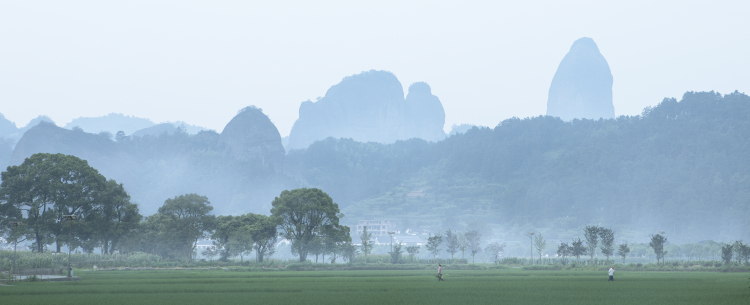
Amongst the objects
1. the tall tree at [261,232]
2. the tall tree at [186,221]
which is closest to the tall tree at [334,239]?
the tall tree at [261,232]

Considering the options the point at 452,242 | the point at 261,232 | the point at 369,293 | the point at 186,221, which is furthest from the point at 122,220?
the point at 369,293

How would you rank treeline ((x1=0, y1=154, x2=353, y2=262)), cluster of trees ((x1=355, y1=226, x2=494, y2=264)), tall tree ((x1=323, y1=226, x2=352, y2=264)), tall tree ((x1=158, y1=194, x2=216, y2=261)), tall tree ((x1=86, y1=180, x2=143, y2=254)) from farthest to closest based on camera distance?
cluster of trees ((x1=355, y1=226, x2=494, y2=264)), tall tree ((x1=323, y1=226, x2=352, y2=264)), tall tree ((x1=158, y1=194, x2=216, y2=261)), tall tree ((x1=86, y1=180, x2=143, y2=254)), treeline ((x1=0, y1=154, x2=353, y2=262))

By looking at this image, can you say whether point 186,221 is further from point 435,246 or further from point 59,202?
point 435,246

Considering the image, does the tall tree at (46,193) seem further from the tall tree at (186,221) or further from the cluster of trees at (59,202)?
the tall tree at (186,221)

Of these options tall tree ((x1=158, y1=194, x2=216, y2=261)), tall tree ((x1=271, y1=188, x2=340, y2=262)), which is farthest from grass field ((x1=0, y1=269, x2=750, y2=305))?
tall tree ((x1=271, y1=188, x2=340, y2=262))

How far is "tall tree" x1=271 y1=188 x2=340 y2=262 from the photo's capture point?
75875 millimetres

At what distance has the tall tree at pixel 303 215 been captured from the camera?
75.9 metres

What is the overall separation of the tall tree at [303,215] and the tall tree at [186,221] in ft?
26.9

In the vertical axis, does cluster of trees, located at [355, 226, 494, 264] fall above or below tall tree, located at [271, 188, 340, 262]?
below

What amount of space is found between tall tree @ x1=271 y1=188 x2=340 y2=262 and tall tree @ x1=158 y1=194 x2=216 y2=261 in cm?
819

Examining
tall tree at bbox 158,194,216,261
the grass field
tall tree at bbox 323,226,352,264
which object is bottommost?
the grass field

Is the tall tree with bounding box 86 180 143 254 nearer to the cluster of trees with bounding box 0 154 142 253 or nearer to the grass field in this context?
the cluster of trees with bounding box 0 154 142 253

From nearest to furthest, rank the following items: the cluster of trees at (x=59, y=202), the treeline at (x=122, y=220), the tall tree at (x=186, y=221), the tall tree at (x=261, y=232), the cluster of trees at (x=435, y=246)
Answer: the cluster of trees at (x=59, y=202) → the treeline at (x=122, y=220) → the tall tree at (x=186, y=221) → the tall tree at (x=261, y=232) → the cluster of trees at (x=435, y=246)

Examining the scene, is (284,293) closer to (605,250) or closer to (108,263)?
(108,263)
